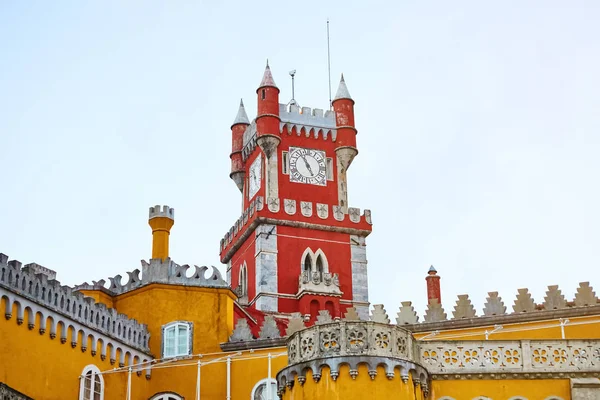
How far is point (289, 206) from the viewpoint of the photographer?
1911 inches

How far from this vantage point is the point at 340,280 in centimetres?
4812

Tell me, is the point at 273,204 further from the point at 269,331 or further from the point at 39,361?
the point at 39,361

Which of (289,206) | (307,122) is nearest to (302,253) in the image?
(289,206)

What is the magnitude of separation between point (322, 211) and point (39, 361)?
74.8ft

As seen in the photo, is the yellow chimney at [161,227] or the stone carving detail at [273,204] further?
the stone carving detail at [273,204]

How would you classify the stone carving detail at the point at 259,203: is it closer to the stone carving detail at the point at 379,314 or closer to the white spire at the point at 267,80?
the white spire at the point at 267,80

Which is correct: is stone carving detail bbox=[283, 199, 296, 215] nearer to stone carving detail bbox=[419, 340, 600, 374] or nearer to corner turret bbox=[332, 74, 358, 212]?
corner turret bbox=[332, 74, 358, 212]

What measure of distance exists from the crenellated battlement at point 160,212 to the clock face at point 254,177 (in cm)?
1542

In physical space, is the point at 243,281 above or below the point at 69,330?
above

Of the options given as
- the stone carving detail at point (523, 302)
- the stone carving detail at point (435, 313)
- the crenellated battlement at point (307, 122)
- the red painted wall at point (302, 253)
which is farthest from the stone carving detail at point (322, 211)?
the stone carving detail at point (523, 302)

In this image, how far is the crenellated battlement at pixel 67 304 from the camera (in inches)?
1062

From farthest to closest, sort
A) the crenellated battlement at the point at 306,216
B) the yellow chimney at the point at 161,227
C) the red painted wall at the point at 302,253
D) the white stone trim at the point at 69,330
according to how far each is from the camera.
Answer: the crenellated battlement at the point at 306,216 < the red painted wall at the point at 302,253 < the yellow chimney at the point at 161,227 < the white stone trim at the point at 69,330

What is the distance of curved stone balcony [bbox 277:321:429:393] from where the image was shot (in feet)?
73.4

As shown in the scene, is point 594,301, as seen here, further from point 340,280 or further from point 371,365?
point 340,280
